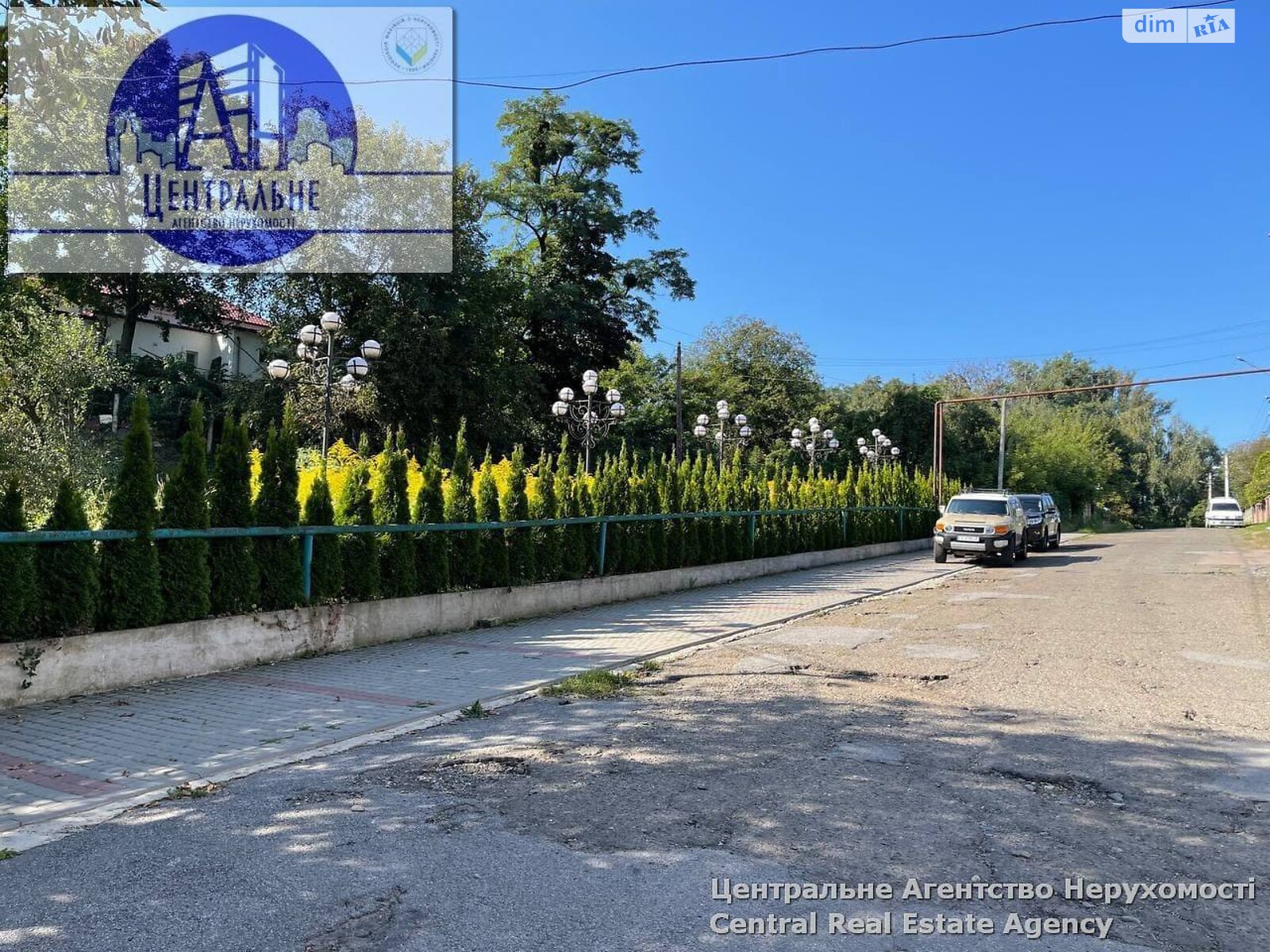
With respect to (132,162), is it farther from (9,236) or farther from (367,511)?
(367,511)

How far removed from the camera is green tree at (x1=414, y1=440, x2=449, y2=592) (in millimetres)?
10531

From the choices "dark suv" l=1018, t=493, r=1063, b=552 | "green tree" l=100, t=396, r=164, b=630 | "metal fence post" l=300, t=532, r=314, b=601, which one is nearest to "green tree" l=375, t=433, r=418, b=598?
"metal fence post" l=300, t=532, r=314, b=601

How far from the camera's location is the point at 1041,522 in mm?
28047

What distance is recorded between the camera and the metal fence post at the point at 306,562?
8.91m

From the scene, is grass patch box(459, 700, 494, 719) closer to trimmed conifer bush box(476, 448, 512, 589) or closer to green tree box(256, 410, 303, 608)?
green tree box(256, 410, 303, 608)

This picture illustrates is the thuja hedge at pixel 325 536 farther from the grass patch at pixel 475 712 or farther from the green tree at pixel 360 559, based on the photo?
the grass patch at pixel 475 712

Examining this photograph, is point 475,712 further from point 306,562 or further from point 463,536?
point 463,536

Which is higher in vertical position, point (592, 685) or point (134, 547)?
point (134, 547)

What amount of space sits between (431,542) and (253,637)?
2671mm

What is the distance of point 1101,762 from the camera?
5.10 meters

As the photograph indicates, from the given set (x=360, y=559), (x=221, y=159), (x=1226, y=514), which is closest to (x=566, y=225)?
(x=221, y=159)

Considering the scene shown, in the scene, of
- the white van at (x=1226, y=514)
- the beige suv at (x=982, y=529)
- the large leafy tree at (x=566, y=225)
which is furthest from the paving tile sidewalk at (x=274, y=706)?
the white van at (x=1226, y=514)

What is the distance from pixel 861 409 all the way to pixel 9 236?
52075mm

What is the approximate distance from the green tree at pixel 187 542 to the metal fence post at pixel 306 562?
1067 millimetres
